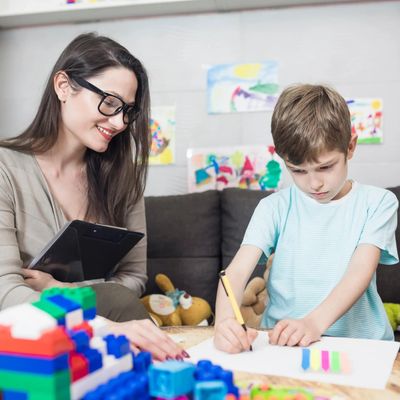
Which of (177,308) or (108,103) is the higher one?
(108,103)

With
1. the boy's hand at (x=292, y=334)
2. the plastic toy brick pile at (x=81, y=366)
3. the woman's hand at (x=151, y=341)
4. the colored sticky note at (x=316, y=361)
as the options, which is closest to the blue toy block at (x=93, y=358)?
the plastic toy brick pile at (x=81, y=366)

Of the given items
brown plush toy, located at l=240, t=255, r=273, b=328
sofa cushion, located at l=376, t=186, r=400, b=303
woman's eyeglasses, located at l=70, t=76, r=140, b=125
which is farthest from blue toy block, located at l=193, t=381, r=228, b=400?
sofa cushion, located at l=376, t=186, r=400, b=303

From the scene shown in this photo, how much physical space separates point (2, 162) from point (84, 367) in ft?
3.11

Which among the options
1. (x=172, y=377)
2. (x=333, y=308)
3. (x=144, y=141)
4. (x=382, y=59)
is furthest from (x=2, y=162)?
(x=382, y=59)

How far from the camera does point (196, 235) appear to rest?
220cm

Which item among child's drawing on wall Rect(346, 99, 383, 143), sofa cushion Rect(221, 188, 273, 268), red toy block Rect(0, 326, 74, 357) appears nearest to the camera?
red toy block Rect(0, 326, 74, 357)

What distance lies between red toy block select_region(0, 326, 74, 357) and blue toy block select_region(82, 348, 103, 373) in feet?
0.15

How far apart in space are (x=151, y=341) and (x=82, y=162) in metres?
0.88

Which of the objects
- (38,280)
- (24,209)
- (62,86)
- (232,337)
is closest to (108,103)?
(62,86)

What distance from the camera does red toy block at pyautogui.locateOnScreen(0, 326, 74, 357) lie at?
0.52 metres

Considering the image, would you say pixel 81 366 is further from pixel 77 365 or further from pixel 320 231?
pixel 320 231

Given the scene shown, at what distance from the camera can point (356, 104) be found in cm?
232

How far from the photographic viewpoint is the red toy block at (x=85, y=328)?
23.6 inches

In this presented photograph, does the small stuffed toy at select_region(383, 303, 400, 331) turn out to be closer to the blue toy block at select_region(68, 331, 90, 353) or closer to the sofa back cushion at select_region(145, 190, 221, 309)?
the sofa back cushion at select_region(145, 190, 221, 309)
